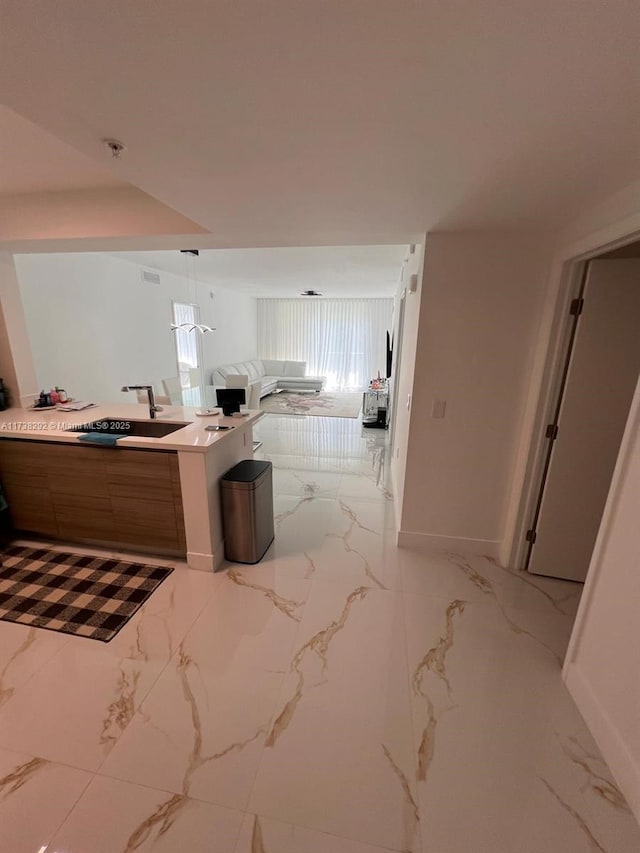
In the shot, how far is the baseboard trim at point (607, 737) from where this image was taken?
124cm

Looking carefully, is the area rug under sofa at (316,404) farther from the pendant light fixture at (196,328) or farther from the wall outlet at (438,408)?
the wall outlet at (438,408)

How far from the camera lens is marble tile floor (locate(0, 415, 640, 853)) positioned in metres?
1.17

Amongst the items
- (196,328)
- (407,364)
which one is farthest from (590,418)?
(196,328)

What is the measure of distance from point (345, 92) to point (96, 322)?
4.38 m

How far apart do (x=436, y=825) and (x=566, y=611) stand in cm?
147

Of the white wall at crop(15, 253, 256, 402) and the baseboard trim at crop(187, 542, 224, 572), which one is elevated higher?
the white wall at crop(15, 253, 256, 402)

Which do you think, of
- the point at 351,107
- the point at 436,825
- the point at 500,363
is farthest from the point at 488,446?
the point at 351,107

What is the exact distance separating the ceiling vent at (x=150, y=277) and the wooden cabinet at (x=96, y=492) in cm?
360

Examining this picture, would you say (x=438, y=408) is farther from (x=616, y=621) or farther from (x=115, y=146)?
(x=115, y=146)

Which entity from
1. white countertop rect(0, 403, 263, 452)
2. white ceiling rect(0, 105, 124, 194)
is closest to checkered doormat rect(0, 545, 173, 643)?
white countertop rect(0, 403, 263, 452)

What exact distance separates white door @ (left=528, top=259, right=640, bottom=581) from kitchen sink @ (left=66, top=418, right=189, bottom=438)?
2621mm

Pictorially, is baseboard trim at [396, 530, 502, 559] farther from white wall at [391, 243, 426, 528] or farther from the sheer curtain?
the sheer curtain

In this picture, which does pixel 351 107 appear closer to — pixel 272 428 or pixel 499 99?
pixel 499 99

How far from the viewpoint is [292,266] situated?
5.33 meters
